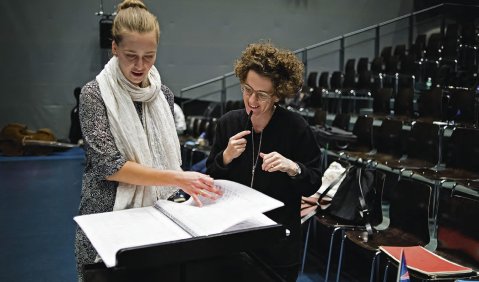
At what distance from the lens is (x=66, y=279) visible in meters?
3.07

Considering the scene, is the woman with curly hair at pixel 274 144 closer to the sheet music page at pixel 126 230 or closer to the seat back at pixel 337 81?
the sheet music page at pixel 126 230

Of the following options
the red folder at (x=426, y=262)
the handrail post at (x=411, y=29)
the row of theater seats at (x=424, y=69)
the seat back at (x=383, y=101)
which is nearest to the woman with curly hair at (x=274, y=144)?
the red folder at (x=426, y=262)

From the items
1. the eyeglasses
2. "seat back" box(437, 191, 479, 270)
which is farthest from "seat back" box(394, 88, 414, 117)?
the eyeglasses

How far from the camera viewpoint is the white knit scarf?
122 centimetres

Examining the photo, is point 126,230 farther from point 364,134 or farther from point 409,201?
point 364,134

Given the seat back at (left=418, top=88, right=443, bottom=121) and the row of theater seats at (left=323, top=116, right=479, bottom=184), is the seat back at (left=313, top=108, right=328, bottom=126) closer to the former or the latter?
the row of theater seats at (left=323, top=116, right=479, bottom=184)

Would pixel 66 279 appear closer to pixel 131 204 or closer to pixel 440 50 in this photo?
pixel 131 204

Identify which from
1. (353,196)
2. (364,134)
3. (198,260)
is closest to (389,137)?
(364,134)

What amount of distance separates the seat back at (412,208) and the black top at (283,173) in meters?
1.27

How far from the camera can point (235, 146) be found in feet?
4.67

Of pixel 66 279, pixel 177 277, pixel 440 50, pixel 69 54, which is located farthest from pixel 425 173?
pixel 69 54

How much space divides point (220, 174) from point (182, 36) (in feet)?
25.0

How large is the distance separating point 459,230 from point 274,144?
52.8 inches

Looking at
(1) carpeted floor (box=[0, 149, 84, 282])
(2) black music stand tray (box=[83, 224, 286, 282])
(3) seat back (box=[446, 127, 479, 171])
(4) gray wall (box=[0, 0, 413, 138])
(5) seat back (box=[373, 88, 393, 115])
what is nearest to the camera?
(2) black music stand tray (box=[83, 224, 286, 282])
